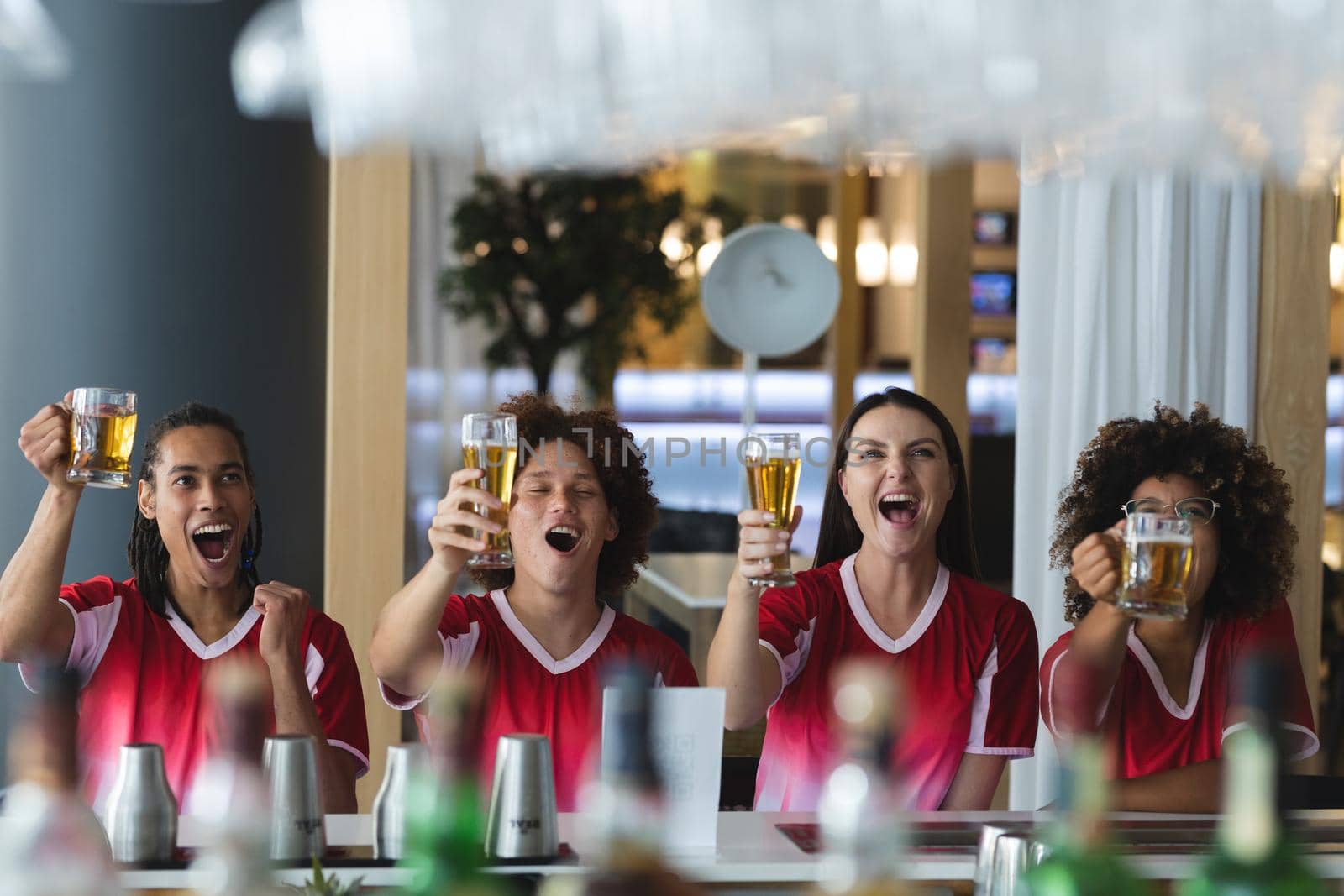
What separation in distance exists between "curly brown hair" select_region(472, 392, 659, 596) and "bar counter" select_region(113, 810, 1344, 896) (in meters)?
0.61

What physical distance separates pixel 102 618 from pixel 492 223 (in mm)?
3644

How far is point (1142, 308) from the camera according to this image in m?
3.16

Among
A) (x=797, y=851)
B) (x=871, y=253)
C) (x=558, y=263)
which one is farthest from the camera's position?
(x=871, y=253)

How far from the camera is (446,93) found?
4.37 ft

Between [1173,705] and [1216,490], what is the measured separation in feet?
1.23

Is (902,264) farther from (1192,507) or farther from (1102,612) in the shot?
(1102,612)

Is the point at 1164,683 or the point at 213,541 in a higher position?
the point at 213,541

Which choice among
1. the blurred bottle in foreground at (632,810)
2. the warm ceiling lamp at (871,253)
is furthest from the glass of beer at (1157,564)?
the warm ceiling lamp at (871,253)

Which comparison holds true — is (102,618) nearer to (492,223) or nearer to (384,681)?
(384,681)

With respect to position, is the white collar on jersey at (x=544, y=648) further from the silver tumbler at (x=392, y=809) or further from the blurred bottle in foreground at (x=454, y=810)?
the blurred bottle in foreground at (x=454, y=810)

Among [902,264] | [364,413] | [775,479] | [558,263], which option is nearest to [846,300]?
[902,264]

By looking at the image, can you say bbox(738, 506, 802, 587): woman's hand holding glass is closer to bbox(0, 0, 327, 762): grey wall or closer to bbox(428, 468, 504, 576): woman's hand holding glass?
bbox(428, 468, 504, 576): woman's hand holding glass

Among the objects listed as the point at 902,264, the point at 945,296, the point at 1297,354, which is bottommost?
the point at 1297,354

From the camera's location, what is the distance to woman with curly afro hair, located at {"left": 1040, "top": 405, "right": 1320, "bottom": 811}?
6.89 feet
